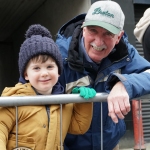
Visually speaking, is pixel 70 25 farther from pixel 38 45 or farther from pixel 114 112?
pixel 114 112

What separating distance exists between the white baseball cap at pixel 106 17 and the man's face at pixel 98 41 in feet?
0.17

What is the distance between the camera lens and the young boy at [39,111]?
2.16 m

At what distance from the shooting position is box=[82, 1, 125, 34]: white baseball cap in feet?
8.42

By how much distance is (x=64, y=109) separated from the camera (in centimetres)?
232

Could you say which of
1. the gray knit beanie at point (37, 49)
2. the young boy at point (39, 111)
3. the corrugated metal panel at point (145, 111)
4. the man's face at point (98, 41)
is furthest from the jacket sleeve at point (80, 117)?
the corrugated metal panel at point (145, 111)

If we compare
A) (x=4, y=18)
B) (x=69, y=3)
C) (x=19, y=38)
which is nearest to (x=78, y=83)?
(x=69, y=3)

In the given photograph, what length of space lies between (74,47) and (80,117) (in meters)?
0.59

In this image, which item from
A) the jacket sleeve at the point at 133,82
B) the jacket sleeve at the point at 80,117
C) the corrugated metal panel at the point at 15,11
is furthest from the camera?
the corrugated metal panel at the point at 15,11

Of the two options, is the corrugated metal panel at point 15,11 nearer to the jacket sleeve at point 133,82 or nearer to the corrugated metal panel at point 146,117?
the corrugated metal panel at point 146,117

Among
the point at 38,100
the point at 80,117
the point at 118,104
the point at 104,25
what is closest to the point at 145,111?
the point at 104,25

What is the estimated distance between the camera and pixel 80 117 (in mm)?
2383

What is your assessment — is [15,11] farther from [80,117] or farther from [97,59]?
[80,117]

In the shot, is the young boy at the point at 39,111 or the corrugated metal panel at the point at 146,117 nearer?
the young boy at the point at 39,111

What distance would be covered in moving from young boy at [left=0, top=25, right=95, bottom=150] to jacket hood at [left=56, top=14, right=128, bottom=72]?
0.24 m
